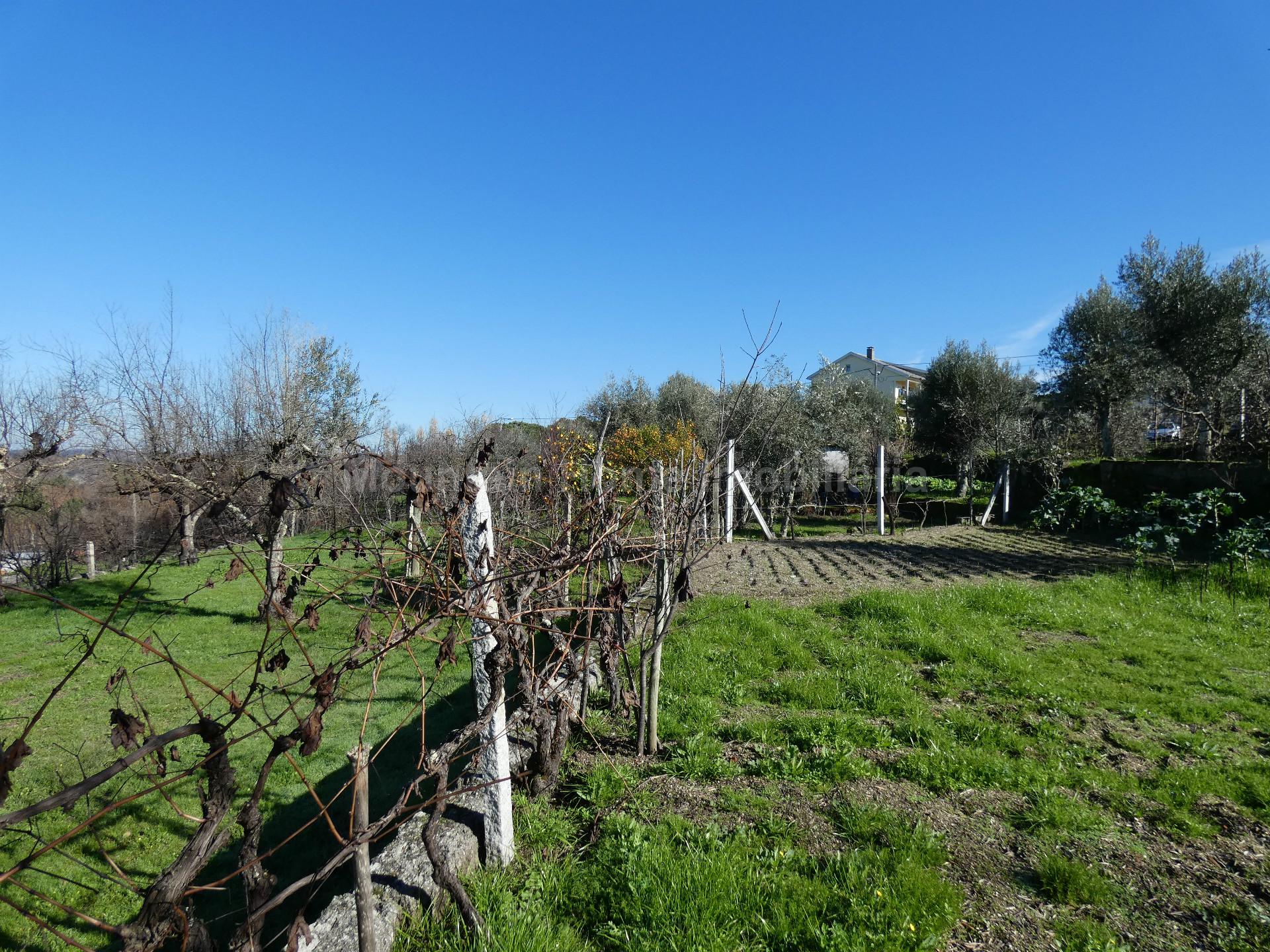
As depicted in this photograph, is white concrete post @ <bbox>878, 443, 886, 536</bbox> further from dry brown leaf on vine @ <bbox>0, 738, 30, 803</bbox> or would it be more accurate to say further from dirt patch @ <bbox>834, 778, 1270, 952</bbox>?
dry brown leaf on vine @ <bbox>0, 738, 30, 803</bbox>

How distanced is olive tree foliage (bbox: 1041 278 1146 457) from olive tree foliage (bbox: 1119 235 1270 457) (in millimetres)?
740

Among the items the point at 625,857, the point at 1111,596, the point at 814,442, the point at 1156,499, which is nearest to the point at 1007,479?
the point at 814,442

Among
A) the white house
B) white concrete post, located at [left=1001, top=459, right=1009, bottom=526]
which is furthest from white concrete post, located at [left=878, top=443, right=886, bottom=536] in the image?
the white house

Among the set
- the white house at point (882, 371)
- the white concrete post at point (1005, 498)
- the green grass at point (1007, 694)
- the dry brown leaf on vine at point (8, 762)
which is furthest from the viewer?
the white house at point (882, 371)

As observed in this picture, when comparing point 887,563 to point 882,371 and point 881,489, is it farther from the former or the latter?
point 882,371

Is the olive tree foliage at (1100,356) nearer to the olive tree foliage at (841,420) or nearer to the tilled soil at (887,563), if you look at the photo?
the olive tree foliage at (841,420)

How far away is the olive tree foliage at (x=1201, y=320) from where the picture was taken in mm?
16250

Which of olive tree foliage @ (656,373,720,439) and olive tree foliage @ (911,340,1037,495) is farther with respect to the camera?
olive tree foliage @ (656,373,720,439)

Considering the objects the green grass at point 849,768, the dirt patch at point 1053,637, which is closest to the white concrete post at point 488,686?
the green grass at point 849,768

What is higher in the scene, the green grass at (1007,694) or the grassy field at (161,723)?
the green grass at (1007,694)

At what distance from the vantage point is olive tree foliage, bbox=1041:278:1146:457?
19.1 meters

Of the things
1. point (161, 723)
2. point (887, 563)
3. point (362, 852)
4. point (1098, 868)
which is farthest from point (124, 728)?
point (887, 563)

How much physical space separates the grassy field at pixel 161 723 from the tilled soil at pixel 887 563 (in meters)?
4.24

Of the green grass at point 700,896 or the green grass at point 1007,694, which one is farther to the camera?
the green grass at point 1007,694
